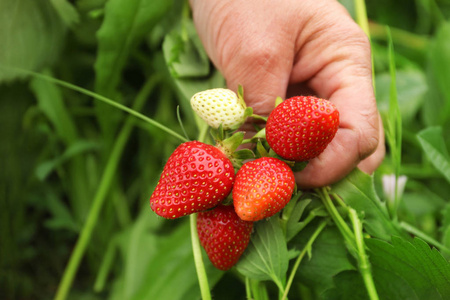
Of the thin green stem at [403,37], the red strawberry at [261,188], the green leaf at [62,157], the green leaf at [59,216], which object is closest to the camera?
the red strawberry at [261,188]

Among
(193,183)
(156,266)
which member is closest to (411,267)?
(193,183)

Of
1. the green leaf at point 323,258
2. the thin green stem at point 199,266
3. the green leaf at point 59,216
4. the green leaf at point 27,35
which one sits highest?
the green leaf at point 27,35

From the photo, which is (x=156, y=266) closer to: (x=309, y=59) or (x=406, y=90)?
(x=309, y=59)

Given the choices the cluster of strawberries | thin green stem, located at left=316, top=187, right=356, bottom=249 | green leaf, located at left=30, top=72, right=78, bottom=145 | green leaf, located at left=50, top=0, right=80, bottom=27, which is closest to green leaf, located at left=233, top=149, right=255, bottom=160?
the cluster of strawberries

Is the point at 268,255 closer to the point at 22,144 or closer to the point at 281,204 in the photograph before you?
the point at 281,204

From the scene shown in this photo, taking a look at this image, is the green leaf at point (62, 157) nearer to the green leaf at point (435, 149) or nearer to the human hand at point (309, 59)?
the human hand at point (309, 59)

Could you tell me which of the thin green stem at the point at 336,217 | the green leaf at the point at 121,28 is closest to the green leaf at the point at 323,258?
the thin green stem at the point at 336,217

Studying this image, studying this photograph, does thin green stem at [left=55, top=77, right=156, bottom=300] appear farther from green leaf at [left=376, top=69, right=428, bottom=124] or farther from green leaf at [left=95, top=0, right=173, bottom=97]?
green leaf at [left=376, top=69, right=428, bottom=124]
